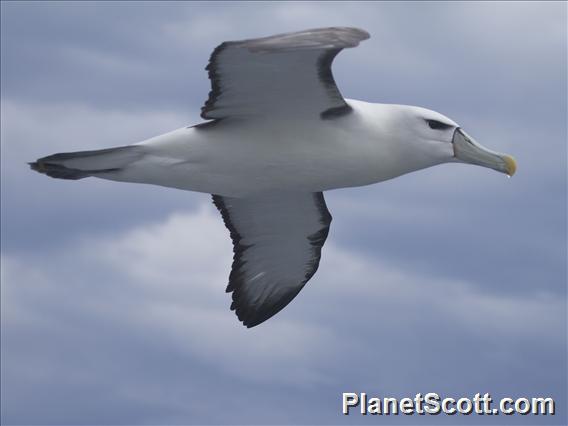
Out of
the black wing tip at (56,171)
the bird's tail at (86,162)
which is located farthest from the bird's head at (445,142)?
the black wing tip at (56,171)

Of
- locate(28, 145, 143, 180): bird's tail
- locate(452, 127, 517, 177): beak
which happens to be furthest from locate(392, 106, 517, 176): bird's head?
locate(28, 145, 143, 180): bird's tail

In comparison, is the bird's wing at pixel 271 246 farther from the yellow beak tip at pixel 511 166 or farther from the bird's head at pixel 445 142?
the yellow beak tip at pixel 511 166

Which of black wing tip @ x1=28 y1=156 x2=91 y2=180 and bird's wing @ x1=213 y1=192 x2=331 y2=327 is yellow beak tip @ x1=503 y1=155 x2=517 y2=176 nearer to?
bird's wing @ x1=213 y1=192 x2=331 y2=327

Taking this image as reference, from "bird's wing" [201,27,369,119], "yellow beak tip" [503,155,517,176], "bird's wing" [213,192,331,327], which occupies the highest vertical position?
"bird's wing" [201,27,369,119]

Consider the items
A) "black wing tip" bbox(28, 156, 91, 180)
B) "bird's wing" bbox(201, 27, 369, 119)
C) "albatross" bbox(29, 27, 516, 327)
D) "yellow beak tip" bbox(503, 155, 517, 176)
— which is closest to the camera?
"bird's wing" bbox(201, 27, 369, 119)

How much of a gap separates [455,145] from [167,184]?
3370 mm

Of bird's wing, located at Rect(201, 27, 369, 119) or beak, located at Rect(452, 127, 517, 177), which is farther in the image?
beak, located at Rect(452, 127, 517, 177)

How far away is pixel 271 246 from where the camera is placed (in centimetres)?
1722

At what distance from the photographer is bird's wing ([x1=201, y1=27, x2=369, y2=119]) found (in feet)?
46.0

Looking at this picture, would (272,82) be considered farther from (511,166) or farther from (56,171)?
(511,166)

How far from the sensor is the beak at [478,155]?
51.6 ft

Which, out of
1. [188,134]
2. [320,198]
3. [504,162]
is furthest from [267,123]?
[504,162]

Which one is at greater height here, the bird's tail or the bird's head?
the bird's head

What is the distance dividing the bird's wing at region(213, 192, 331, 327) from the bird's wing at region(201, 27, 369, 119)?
1.82 meters
